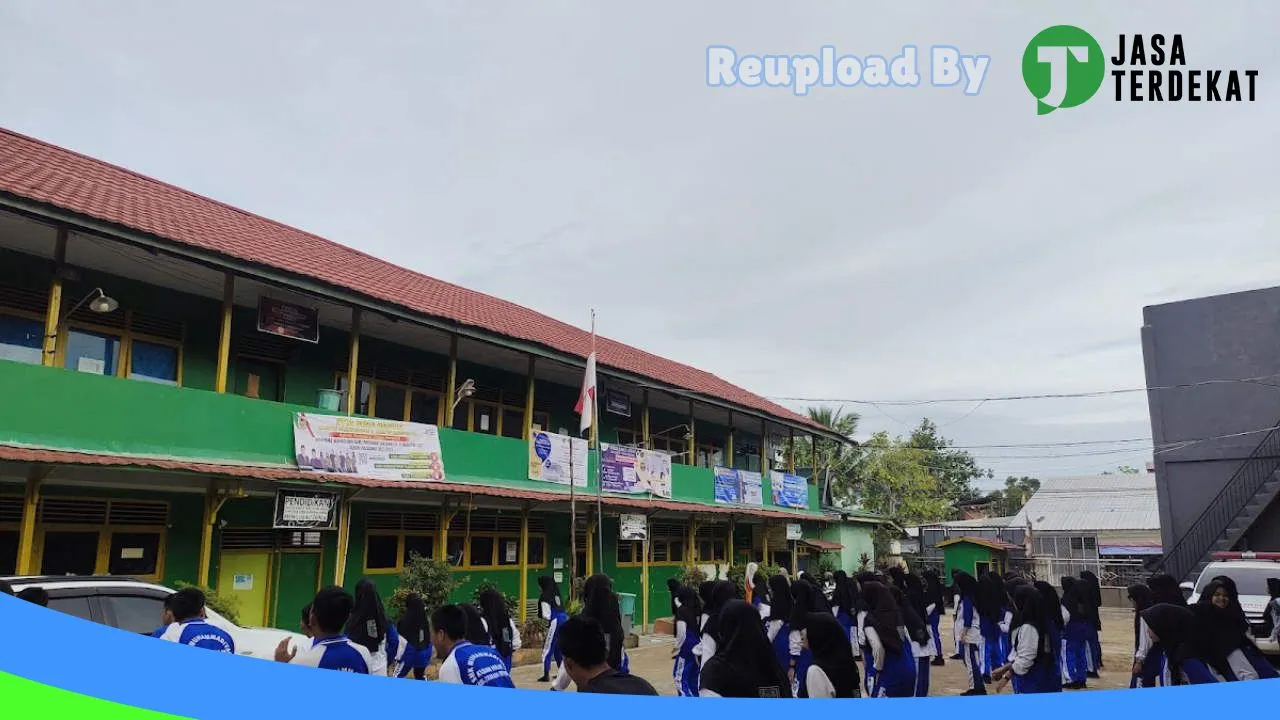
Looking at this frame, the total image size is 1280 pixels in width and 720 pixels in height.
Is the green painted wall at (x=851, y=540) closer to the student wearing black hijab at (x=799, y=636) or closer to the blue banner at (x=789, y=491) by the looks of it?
the blue banner at (x=789, y=491)

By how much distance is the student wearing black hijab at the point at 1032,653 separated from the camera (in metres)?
6.59

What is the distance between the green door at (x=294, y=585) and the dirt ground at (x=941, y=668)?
311cm

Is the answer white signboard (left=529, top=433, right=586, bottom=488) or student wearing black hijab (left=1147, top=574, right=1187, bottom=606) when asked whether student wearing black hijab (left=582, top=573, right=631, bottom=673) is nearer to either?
student wearing black hijab (left=1147, top=574, right=1187, bottom=606)

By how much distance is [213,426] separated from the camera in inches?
379

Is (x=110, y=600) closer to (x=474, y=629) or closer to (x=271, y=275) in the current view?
(x=474, y=629)

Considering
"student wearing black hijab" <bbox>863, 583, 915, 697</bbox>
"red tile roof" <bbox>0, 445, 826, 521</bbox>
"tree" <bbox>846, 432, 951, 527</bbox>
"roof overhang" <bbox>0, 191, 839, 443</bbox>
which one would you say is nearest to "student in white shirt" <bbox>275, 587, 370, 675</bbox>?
"student wearing black hijab" <bbox>863, 583, 915, 697</bbox>

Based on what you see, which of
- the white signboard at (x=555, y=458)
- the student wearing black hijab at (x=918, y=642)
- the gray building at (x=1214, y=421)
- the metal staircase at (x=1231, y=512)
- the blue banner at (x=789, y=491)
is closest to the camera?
the student wearing black hijab at (x=918, y=642)

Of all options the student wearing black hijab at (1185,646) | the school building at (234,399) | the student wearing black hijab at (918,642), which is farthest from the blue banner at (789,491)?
the student wearing black hijab at (1185,646)

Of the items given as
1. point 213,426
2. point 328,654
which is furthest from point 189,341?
point 328,654

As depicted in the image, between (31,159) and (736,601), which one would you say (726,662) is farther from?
(31,159)

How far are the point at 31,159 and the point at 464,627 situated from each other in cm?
977

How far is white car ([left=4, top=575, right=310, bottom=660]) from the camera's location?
18.7 ft

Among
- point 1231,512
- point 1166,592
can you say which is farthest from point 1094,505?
point 1166,592

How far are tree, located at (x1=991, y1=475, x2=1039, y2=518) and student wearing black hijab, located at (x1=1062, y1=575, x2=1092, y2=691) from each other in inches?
2041
